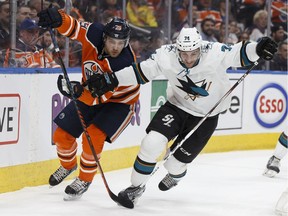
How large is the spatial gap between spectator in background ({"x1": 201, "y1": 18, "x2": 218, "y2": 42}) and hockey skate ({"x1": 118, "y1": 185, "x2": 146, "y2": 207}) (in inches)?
125

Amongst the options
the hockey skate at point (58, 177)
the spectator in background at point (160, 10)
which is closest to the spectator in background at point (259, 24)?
the spectator in background at point (160, 10)

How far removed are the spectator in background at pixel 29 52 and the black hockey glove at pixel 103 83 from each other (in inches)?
35.6

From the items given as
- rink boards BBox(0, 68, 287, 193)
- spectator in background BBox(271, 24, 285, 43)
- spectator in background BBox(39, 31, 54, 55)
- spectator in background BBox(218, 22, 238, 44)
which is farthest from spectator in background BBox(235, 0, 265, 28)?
spectator in background BBox(39, 31, 54, 55)

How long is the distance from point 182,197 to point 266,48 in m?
1.16

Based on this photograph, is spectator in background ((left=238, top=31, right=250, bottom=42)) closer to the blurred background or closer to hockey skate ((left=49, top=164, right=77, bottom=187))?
the blurred background

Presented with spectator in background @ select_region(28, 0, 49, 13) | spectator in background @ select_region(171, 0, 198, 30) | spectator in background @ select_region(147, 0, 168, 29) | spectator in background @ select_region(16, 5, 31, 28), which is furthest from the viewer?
spectator in background @ select_region(171, 0, 198, 30)

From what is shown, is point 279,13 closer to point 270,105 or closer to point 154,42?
point 270,105

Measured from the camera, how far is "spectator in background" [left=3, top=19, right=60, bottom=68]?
4.92 m

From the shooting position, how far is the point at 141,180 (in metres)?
4.22

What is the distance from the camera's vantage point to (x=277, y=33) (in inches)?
309

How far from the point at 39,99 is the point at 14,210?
1.08m

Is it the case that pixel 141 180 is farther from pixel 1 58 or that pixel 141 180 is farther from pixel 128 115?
pixel 1 58

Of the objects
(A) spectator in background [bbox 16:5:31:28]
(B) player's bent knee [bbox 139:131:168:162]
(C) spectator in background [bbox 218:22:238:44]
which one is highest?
(A) spectator in background [bbox 16:5:31:28]

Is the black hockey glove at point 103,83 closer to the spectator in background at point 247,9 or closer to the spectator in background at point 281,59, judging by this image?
the spectator in background at point 247,9
